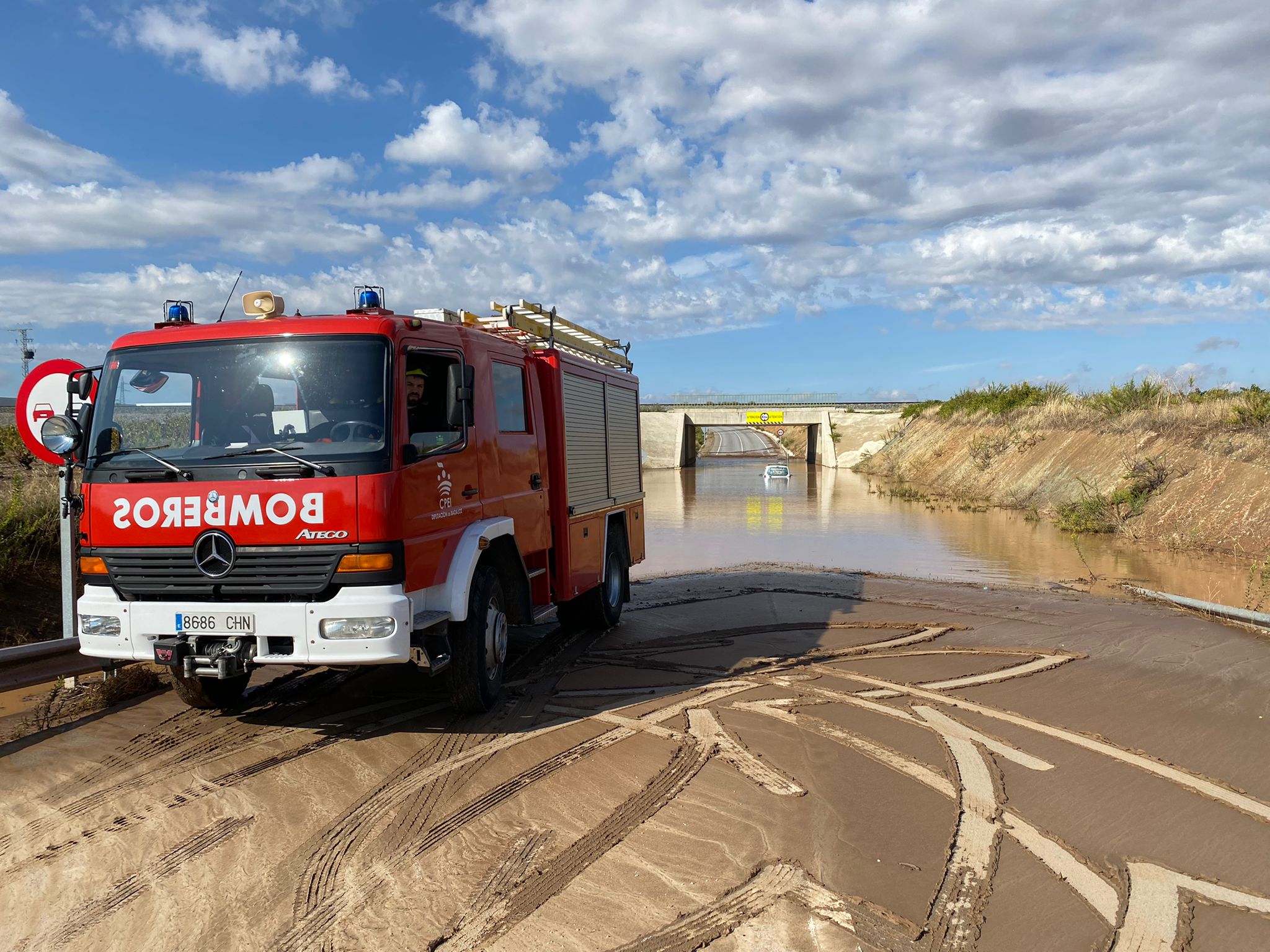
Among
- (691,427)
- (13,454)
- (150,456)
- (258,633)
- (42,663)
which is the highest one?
(691,427)

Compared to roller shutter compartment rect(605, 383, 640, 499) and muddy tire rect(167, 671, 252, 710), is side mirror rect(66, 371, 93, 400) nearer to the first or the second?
muddy tire rect(167, 671, 252, 710)

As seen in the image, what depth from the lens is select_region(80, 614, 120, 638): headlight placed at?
5.80 m

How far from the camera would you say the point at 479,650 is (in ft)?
21.5

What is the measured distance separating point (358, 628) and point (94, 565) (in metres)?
1.82

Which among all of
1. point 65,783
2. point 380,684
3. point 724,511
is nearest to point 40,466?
point 380,684

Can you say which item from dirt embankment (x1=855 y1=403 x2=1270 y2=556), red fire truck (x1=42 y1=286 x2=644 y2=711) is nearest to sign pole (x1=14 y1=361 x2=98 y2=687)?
red fire truck (x1=42 y1=286 x2=644 y2=711)

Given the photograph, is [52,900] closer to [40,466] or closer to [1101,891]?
[1101,891]

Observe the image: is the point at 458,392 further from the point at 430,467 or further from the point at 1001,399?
the point at 1001,399

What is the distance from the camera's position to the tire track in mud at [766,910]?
3697 mm

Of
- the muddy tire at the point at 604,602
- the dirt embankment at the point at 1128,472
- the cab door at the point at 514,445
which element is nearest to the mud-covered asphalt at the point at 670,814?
the cab door at the point at 514,445

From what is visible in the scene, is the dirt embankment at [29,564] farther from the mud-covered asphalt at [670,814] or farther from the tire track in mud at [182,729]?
the tire track in mud at [182,729]

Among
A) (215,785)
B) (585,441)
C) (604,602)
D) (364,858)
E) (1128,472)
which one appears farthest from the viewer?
(1128,472)

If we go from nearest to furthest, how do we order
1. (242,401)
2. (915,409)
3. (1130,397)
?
1. (242,401)
2. (1130,397)
3. (915,409)

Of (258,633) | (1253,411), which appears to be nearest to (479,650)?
(258,633)
